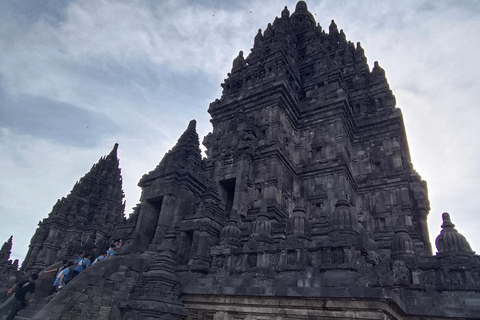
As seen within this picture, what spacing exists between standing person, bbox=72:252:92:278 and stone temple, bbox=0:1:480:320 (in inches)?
48.7

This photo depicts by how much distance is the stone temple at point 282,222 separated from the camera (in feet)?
30.4

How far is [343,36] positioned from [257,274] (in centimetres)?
3146

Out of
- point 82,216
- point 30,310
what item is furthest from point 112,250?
point 82,216

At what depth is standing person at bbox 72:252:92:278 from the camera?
1126 cm

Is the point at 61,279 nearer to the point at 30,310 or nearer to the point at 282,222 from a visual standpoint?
the point at 30,310

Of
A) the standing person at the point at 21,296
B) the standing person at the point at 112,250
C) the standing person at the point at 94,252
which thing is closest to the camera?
the standing person at the point at 21,296

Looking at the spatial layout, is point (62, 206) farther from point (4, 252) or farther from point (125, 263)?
point (125, 263)

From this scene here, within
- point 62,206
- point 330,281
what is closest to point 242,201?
point 330,281

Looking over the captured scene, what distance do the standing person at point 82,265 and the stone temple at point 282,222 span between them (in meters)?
1.24

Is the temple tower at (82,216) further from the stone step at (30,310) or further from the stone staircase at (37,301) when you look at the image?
the stone step at (30,310)

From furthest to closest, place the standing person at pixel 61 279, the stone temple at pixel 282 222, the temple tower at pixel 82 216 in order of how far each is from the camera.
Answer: the temple tower at pixel 82 216 < the standing person at pixel 61 279 < the stone temple at pixel 282 222

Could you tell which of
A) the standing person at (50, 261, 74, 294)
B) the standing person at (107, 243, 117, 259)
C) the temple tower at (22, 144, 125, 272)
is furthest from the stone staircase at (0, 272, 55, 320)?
the temple tower at (22, 144, 125, 272)

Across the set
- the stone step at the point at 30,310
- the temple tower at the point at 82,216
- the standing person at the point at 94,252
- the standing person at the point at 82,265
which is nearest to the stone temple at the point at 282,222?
the stone step at the point at 30,310

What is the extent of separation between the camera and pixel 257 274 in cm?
1007
